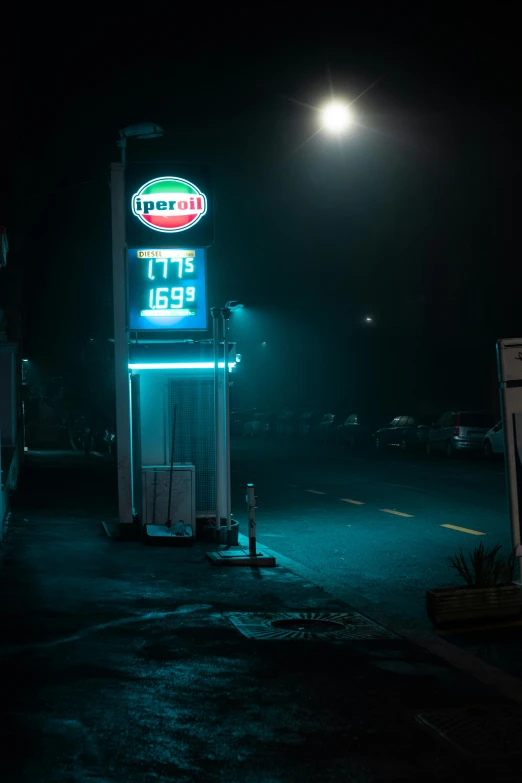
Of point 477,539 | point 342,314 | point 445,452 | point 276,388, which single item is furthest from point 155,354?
point 276,388

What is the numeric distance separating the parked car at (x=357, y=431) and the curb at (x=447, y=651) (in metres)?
38.0

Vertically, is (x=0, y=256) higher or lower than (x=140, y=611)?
higher

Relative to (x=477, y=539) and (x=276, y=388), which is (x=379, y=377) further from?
(x=477, y=539)

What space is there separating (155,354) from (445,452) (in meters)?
23.7

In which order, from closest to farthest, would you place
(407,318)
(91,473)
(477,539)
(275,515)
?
(477,539), (275,515), (91,473), (407,318)

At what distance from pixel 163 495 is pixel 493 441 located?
20.6 metres

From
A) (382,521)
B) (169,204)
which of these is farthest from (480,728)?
(382,521)

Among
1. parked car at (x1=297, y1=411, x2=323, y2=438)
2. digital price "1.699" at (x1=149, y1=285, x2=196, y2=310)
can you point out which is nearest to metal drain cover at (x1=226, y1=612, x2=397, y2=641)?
digital price "1.699" at (x1=149, y1=285, x2=196, y2=310)

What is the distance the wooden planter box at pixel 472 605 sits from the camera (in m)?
7.90

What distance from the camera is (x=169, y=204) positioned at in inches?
558

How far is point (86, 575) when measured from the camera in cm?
1063

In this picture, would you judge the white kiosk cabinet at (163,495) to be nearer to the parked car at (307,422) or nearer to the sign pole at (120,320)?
the sign pole at (120,320)

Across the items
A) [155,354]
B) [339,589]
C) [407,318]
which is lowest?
[339,589]

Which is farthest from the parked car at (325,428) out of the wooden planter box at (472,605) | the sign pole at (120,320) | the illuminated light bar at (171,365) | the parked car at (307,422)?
the wooden planter box at (472,605)
